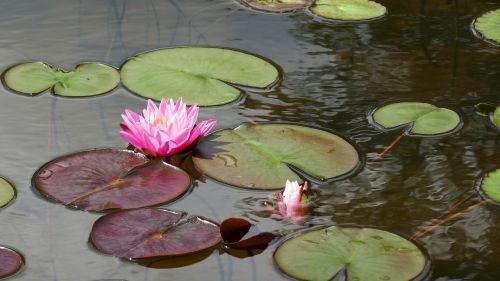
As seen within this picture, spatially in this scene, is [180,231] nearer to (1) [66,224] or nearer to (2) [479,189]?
(1) [66,224]

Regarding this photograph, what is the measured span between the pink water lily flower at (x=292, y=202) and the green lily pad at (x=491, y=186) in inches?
18.9

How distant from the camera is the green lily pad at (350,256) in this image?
7.01 feet

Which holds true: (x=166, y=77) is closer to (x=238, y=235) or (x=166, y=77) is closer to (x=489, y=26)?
(x=238, y=235)

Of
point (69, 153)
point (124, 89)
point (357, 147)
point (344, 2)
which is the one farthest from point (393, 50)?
point (69, 153)

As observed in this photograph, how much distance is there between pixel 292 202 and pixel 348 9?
1.38 meters

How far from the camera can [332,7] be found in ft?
11.7

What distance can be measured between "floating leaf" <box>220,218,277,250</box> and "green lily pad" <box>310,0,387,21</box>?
145 cm

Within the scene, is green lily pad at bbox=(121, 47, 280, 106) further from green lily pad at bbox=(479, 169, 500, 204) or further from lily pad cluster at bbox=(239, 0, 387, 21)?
green lily pad at bbox=(479, 169, 500, 204)

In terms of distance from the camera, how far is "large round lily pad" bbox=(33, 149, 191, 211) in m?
2.40

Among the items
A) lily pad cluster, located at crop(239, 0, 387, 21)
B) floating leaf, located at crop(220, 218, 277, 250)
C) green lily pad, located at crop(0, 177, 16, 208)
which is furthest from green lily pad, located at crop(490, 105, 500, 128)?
green lily pad, located at crop(0, 177, 16, 208)

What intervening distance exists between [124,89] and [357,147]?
76 cm

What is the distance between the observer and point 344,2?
3.62 m

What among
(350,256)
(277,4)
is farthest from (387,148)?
(277,4)

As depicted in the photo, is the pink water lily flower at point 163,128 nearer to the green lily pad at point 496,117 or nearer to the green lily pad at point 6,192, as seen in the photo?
the green lily pad at point 6,192
